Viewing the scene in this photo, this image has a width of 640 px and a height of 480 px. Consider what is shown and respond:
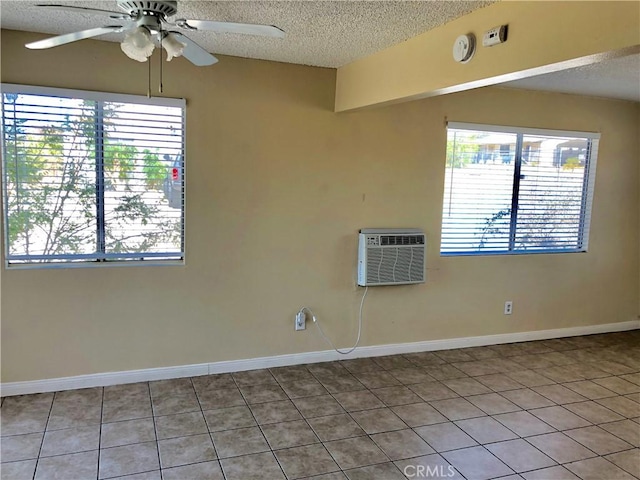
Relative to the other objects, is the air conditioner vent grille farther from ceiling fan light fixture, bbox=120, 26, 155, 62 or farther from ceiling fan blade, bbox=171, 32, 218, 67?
ceiling fan light fixture, bbox=120, 26, 155, 62

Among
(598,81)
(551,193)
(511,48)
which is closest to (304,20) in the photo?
(511,48)

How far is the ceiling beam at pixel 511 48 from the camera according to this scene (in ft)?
5.82

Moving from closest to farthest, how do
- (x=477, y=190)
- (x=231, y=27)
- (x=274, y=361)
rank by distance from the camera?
(x=231, y=27) < (x=274, y=361) < (x=477, y=190)

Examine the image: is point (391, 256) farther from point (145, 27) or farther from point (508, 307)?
point (145, 27)

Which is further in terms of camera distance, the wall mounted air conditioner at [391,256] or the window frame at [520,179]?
the window frame at [520,179]

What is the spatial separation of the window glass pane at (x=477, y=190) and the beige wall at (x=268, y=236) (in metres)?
0.12

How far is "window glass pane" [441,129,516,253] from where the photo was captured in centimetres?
426

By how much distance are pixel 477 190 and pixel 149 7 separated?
3.20 metres

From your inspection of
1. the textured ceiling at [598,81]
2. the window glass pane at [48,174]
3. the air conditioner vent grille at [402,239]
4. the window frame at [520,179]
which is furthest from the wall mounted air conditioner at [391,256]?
the window glass pane at [48,174]

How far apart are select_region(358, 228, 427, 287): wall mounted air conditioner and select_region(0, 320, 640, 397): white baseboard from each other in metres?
0.60

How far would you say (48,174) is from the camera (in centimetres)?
313

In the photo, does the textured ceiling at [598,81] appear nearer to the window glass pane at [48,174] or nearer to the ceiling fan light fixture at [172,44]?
the ceiling fan light fixture at [172,44]

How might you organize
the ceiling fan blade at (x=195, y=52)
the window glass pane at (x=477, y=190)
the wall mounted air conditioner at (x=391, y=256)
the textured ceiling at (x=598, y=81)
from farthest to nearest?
1. the window glass pane at (x=477, y=190)
2. the wall mounted air conditioner at (x=391, y=256)
3. the textured ceiling at (x=598, y=81)
4. the ceiling fan blade at (x=195, y=52)

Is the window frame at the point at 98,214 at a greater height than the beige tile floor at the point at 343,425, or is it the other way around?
the window frame at the point at 98,214
